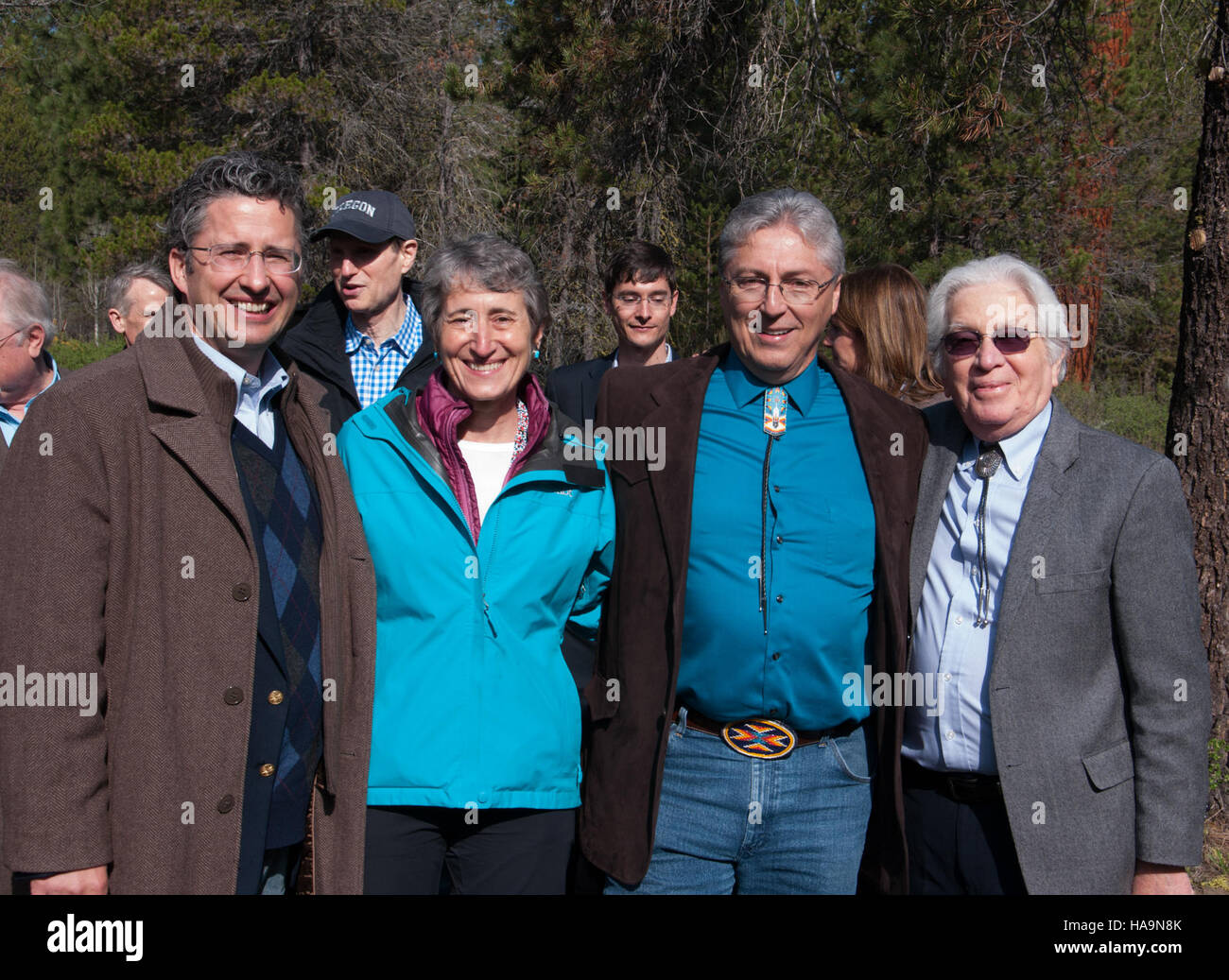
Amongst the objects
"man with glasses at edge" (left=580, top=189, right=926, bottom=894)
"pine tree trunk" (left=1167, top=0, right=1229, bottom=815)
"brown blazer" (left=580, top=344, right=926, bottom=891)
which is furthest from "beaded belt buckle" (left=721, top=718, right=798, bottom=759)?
"pine tree trunk" (left=1167, top=0, right=1229, bottom=815)

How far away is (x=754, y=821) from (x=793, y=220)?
4.96 ft

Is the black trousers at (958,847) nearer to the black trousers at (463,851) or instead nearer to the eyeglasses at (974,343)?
the black trousers at (463,851)

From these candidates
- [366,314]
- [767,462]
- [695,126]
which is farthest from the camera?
[695,126]

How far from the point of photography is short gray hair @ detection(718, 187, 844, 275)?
270cm

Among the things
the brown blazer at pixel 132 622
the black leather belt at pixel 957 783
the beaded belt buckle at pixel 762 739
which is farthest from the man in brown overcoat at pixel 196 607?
the black leather belt at pixel 957 783

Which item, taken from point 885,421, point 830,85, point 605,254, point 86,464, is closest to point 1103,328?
point 605,254

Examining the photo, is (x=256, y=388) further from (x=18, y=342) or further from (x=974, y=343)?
(x=18, y=342)

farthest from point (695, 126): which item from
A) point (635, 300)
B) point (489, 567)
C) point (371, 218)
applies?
point (489, 567)

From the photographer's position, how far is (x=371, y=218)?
4.42 meters

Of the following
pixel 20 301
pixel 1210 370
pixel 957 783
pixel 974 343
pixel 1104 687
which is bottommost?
pixel 957 783

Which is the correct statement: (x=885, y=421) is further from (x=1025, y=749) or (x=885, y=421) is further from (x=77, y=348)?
(x=77, y=348)

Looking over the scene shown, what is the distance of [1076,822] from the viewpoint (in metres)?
2.39
